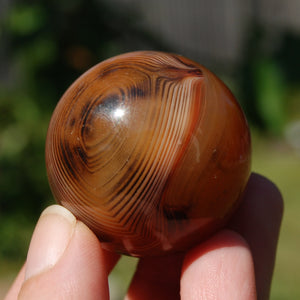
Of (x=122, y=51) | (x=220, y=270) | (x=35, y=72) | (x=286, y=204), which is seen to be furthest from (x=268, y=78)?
(x=220, y=270)

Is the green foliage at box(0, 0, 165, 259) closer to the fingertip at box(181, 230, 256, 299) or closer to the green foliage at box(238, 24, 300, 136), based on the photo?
the green foliage at box(238, 24, 300, 136)

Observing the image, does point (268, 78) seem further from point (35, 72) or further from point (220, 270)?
point (220, 270)

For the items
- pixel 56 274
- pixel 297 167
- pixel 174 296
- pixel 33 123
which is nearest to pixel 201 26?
pixel 297 167

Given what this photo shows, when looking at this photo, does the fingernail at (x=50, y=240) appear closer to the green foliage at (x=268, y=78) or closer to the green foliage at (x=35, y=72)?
the green foliage at (x=35, y=72)

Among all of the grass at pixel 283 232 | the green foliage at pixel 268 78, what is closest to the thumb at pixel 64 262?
the grass at pixel 283 232

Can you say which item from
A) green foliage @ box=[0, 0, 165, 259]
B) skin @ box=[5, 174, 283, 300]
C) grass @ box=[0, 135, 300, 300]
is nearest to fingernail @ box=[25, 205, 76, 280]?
skin @ box=[5, 174, 283, 300]
